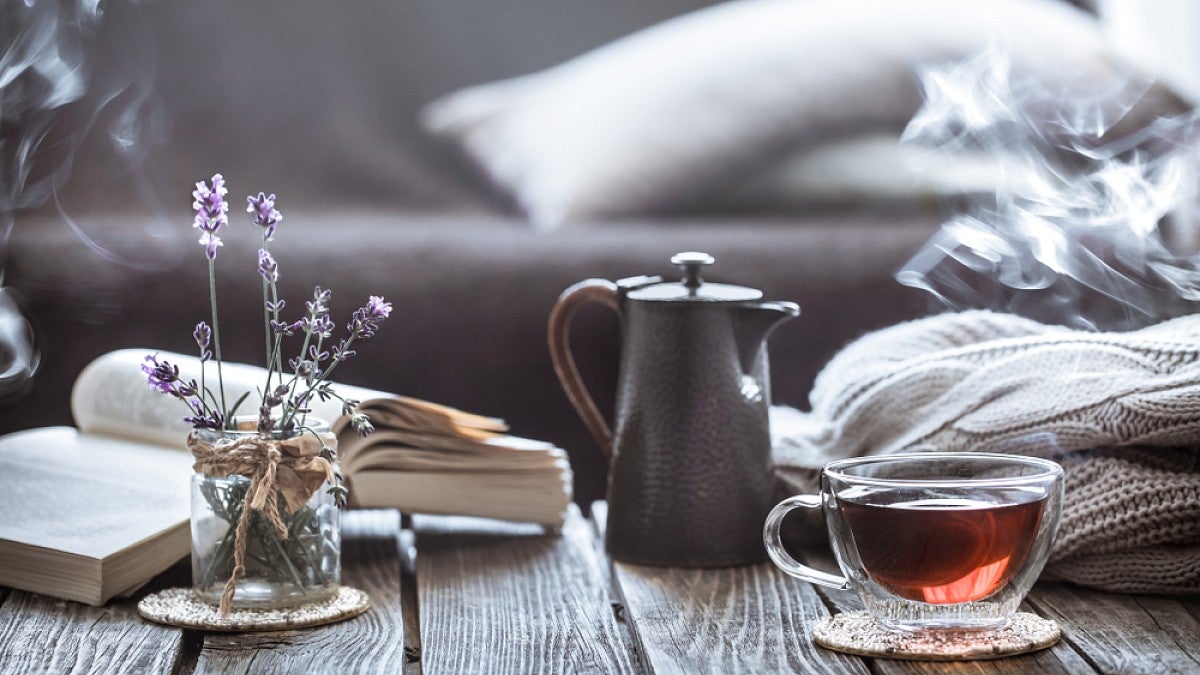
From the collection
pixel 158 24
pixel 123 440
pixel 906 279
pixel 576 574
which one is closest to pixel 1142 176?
pixel 906 279

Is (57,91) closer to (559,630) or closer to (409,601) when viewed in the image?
(409,601)

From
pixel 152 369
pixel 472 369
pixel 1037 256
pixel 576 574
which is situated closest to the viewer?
pixel 152 369

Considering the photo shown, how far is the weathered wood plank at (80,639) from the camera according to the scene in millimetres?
813

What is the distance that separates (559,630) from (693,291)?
0.32 m

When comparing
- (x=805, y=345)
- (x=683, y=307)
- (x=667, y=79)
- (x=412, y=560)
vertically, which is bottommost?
(x=412, y=560)

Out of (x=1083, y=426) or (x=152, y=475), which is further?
(x=152, y=475)

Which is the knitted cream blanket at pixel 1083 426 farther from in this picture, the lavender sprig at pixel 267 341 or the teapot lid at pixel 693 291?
the lavender sprig at pixel 267 341

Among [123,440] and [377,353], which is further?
[377,353]

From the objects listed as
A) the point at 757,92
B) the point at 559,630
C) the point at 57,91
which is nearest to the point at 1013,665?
the point at 559,630

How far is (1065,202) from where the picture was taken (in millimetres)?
1976

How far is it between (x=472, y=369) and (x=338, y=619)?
0.75 m

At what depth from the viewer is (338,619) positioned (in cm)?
90

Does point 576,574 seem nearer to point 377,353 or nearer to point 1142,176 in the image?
point 377,353

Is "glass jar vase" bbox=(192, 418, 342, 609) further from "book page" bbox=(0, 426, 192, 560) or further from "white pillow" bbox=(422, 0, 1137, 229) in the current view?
"white pillow" bbox=(422, 0, 1137, 229)
